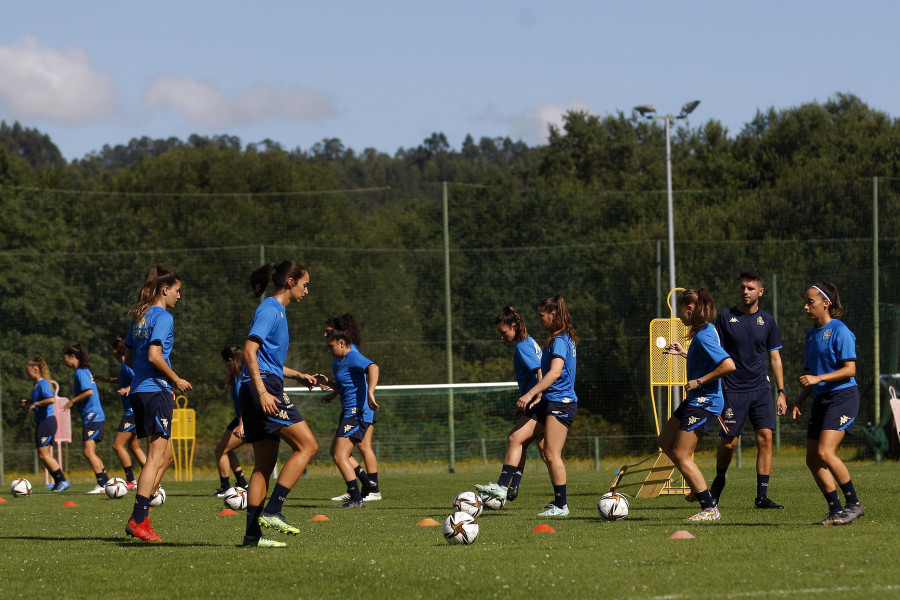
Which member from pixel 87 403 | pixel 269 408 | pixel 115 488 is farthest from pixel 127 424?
pixel 269 408

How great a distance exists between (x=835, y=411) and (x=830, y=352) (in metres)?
0.43

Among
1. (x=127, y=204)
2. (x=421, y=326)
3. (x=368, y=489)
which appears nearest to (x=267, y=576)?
(x=368, y=489)

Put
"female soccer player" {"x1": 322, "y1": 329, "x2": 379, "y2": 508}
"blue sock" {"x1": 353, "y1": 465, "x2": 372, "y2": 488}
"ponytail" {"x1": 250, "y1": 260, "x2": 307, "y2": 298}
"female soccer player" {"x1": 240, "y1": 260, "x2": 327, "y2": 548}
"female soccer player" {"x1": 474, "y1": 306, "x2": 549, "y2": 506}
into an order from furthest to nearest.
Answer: "blue sock" {"x1": 353, "y1": 465, "x2": 372, "y2": 488} → "female soccer player" {"x1": 322, "y1": 329, "x2": 379, "y2": 508} → "female soccer player" {"x1": 474, "y1": 306, "x2": 549, "y2": 506} → "ponytail" {"x1": 250, "y1": 260, "x2": 307, "y2": 298} → "female soccer player" {"x1": 240, "y1": 260, "x2": 327, "y2": 548}

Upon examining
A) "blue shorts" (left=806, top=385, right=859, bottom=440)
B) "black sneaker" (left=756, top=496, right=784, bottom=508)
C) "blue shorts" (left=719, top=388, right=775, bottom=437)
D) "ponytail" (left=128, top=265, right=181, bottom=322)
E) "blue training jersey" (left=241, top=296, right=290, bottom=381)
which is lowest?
"black sneaker" (left=756, top=496, right=784, bottom=508)

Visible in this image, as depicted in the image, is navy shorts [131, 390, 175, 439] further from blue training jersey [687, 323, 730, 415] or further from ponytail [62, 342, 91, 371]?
ponytail [62, 342, 91, 371]

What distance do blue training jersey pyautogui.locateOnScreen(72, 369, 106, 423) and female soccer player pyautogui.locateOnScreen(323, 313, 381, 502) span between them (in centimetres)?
404

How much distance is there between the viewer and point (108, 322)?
25641 mm

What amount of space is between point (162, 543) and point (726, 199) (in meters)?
23.5

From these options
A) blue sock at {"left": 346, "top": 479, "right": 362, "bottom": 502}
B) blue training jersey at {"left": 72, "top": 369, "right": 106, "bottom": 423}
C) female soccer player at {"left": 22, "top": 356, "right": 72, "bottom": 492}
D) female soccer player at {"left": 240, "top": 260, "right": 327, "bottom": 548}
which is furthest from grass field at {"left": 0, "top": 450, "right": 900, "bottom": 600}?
female soccer player at {"left": 22, "top": 356, "right": 72, "bottom": 492}

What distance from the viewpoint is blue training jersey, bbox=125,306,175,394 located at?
7.55 meters

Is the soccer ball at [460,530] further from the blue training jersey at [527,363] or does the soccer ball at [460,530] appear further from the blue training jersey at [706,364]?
the blue training jersey at [527,363]

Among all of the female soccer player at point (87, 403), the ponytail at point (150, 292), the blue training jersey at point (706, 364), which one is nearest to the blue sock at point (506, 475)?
the blue training jersey at point (706, 364)

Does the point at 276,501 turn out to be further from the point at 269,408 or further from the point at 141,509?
the point at 141,509

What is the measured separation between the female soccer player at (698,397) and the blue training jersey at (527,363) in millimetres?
1412
